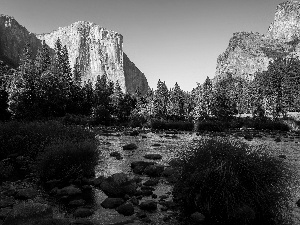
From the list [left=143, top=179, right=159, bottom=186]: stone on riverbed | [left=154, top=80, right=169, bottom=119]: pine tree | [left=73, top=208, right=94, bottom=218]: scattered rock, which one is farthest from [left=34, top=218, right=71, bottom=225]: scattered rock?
[left=154, top=80, right=169, bottom=119]: pine tree

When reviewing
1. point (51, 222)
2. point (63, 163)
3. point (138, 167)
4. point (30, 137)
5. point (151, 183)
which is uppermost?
point (30, 137)

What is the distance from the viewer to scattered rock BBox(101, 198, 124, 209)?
13452 mm

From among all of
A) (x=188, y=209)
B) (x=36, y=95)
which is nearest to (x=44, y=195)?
(x=188, y=209)

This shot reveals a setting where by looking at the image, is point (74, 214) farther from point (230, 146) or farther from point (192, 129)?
point (192, 129)

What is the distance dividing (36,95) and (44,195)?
42099mm

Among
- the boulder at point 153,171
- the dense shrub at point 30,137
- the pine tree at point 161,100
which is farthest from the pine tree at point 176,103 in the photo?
the boulder at point 153,171

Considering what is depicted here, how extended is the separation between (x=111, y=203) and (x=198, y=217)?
3.99 meters

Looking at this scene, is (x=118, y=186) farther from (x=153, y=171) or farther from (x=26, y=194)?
(x=26, y=194)

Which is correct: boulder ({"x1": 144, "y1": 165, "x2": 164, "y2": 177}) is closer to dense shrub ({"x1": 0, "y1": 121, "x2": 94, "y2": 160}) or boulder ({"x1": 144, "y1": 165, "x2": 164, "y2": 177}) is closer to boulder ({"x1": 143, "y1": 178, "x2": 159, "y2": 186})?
boulder ({"x1": 143, "y1": 178, "x2": 159, "y2": 186})

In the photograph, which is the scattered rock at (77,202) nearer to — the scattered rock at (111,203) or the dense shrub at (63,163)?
the scattered rock at (111,203)

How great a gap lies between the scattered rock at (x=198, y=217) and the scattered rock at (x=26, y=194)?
763 centimetres

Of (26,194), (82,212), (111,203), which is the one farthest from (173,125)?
(82,212)

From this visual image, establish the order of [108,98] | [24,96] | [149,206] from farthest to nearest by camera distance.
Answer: [108,98] → [24,96] → [149,206]

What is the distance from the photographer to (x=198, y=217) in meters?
11.6
